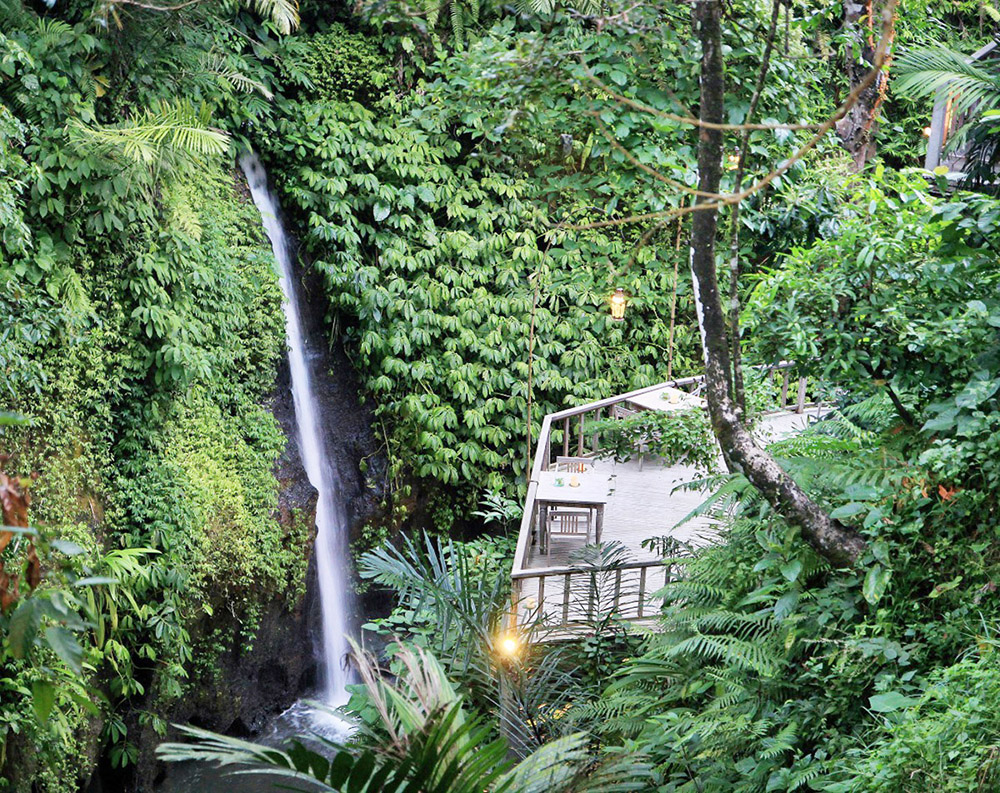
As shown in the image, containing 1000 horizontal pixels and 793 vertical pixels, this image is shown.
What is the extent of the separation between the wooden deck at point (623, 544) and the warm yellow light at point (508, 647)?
0.66 feet

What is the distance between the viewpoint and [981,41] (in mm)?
14695

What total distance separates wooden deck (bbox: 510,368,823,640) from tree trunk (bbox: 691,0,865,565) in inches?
56.4

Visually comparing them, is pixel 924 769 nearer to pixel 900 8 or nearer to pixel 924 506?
pixel 924 506

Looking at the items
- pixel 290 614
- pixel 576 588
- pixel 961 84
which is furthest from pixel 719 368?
pixel 290 614

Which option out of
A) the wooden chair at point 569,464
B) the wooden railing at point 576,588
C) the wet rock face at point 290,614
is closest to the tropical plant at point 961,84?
the wooden railing at point 576,588

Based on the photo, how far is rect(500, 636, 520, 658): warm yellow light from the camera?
5.59 m

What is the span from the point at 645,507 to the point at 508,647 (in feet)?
11.8

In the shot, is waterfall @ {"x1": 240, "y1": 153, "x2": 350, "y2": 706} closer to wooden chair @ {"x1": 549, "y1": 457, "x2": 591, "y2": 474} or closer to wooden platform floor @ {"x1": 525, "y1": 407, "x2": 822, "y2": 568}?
wooden chair @ {"x1": 549, "y1": 457, "x2": 591, "y2": 474}

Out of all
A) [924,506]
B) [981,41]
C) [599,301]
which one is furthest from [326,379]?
[981,41]

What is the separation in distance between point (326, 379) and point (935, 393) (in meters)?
8.15

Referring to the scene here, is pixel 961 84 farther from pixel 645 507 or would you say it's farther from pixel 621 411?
pixel 621 411

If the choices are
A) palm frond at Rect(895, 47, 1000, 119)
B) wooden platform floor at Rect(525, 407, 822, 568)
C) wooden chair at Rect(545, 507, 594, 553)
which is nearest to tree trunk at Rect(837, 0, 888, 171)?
palm frond at Rect(895, 47, 1000, 119)

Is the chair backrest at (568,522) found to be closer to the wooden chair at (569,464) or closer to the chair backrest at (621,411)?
the wooden chair at (569,464)

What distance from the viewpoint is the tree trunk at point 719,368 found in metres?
4.98
